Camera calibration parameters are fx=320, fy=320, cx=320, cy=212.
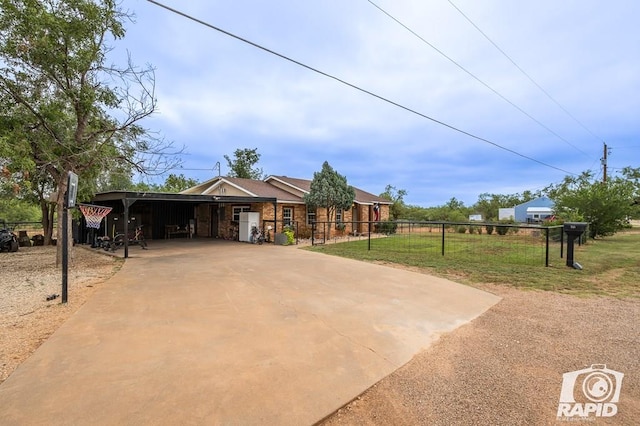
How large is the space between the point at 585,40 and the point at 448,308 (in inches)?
462

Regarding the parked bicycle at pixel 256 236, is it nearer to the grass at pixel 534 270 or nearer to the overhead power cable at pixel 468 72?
the grass at pixel 534 270

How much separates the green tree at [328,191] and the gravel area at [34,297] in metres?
9.59

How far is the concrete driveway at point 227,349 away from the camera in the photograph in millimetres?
2455

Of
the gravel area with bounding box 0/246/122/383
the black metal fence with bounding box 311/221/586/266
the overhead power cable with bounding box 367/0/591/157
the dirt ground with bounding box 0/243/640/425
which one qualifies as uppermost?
the overhead power cable with bounding box 367/0/591/157

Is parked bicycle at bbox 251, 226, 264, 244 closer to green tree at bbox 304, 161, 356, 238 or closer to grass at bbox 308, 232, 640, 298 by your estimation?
green tree at bbox 304, 161, 356, 238

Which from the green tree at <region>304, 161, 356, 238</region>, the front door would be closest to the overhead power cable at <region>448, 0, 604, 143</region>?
the green tree at <region>304, 161, 356, 238</region>

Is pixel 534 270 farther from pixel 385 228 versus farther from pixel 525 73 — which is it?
pixel 385 228

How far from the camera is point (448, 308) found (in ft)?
16.8

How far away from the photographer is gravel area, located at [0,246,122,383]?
146 inches

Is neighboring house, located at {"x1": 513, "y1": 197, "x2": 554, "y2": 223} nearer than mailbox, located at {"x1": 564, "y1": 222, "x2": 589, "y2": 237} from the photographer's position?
No

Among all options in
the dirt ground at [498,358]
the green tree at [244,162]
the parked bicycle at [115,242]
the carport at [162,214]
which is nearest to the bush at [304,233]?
the carport at [162,214]

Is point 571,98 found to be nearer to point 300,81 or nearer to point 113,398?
point 300,81

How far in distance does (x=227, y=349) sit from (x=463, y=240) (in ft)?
52.7

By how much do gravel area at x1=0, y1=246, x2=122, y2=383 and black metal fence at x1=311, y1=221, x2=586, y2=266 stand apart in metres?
8.65
